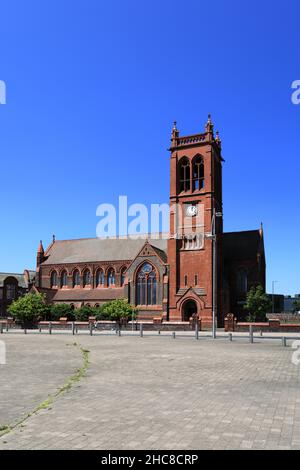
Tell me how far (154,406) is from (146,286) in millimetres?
53621

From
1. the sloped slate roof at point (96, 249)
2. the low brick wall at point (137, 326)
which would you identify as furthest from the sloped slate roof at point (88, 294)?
the low brick wall at point (137, 326)

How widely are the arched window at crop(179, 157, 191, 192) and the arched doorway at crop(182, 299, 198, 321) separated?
48.7 ft

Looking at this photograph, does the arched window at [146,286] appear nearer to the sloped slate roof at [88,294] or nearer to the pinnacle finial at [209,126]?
the sloped slate roof at [88,294]

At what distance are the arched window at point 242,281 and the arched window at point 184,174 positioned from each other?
1381cm

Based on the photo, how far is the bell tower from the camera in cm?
5634

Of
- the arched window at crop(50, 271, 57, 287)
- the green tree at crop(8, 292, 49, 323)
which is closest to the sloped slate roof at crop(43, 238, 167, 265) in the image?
the arched window at crop(50, 271, 57, 287)

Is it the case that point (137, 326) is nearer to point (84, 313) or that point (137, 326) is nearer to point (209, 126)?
point (84, 313)

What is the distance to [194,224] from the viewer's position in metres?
58.9

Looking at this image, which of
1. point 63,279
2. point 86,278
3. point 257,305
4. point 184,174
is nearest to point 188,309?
point 257,305

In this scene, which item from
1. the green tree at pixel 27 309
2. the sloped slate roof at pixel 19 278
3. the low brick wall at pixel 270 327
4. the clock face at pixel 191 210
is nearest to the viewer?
the low brick wall at pixel 270 327

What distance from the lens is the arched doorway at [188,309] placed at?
185 ft

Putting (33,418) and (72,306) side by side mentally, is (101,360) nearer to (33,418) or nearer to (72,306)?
(33,418)

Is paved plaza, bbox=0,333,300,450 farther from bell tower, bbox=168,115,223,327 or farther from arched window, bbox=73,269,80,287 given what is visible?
arched window, bbox=73,269,80,287

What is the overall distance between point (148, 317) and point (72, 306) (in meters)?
15.3
